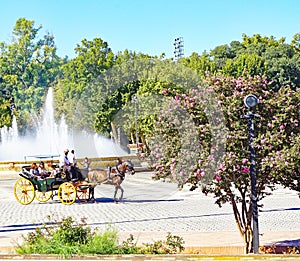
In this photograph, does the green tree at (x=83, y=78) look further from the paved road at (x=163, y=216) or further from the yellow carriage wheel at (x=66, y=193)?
the yellow carriage wheel at (x=66, y=193)

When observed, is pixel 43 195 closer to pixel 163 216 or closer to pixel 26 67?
pixel 163 216

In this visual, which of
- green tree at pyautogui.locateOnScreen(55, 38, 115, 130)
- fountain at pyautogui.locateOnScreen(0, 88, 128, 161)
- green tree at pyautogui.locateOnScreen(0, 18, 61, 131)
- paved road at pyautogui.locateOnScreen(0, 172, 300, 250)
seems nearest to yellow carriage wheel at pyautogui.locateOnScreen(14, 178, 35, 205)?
paved road at pyautogui.locateOnScreen(0, 172, 300, 250)

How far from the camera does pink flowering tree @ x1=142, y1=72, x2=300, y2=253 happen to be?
29.4ft

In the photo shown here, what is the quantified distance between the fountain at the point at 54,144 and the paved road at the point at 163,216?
657 inches

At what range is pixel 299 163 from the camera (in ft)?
29.2

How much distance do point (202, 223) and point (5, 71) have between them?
6206cm

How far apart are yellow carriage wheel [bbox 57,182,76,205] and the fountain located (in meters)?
18.5

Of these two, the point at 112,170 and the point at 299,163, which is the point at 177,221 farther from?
the point at 299,163

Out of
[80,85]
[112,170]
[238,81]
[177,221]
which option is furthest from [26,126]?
[238,81]

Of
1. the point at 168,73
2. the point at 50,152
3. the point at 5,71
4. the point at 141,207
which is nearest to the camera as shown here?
the point at 141,207

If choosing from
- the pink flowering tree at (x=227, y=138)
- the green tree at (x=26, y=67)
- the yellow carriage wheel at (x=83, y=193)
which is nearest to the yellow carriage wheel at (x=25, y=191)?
the yellow carriage wheel at (x=83, y=193)

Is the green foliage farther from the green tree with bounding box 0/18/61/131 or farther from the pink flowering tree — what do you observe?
the green tree with bounding box 0/18/61/131

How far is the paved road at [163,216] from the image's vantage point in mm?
12031

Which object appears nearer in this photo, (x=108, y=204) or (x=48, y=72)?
(x=108, y=204)
